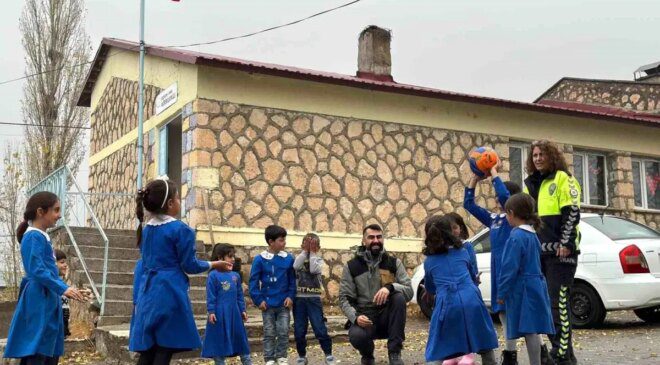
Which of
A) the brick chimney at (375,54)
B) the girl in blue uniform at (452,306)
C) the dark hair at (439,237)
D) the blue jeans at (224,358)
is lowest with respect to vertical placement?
the blue jeans at (224,358)

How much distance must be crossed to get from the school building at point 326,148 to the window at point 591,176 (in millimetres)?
30

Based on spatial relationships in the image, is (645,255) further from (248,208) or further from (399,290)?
(248,208)

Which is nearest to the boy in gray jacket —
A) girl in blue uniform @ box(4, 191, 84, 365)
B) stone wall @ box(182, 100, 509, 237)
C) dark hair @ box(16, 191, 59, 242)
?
girl in blue uniform @ box(4, 191, 84, 365)

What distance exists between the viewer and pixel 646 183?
17.2 meters

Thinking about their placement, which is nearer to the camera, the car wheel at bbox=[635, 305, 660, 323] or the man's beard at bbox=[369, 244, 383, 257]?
the man's beard at bbox=[369, 244, 383, 257]

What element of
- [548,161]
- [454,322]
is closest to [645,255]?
[548,161]

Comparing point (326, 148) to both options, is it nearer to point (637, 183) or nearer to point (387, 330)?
point (387, 330)

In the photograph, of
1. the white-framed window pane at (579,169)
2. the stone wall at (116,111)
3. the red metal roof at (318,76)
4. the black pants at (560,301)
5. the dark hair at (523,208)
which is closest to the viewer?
the dark hair at (523,208)

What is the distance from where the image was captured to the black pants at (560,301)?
6.39 meters

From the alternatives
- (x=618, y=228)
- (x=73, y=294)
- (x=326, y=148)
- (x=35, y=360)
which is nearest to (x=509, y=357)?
(x=73, y=294)

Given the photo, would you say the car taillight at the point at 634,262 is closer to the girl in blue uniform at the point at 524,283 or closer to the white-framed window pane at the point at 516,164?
the girl in blue uniform at the point at 524,283

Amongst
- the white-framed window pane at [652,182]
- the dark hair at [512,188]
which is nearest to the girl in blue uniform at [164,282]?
the dark hair at [512,188]

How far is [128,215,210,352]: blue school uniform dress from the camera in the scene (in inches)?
202

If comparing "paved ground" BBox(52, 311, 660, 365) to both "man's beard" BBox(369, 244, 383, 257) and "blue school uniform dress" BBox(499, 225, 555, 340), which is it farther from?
"blue school uniform dress" BBox(499, 225, 555, 340)
